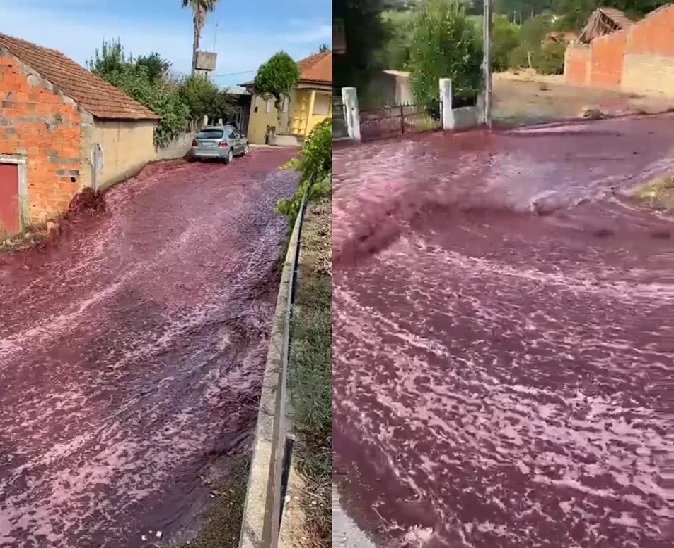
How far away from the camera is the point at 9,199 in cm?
199

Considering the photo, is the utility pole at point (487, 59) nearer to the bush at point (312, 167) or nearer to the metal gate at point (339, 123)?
the metal gate at point (339, 123)

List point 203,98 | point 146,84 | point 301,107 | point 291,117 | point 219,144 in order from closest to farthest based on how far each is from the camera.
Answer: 1. point 301,107
2. point 291,117
3. point 203,98
4. point 219,144
5. point 146,84

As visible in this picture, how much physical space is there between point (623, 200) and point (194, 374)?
164 cm

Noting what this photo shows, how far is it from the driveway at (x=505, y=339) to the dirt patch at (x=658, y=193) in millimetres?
16

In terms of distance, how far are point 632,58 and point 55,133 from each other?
5.88ft

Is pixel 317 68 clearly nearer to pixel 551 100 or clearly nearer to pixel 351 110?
pixel 351 110

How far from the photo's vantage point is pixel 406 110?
0.92m

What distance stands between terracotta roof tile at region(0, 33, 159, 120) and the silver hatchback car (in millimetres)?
162

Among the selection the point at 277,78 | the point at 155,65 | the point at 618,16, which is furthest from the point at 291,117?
the point at 618,16

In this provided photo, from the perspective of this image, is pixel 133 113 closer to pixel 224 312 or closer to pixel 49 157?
pixel 49 157

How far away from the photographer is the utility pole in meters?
0.89

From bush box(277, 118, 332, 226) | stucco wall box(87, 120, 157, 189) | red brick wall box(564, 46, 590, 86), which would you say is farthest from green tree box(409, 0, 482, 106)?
stucco wall box(87, 120, 157, 189)

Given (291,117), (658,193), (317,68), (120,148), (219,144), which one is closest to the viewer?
(658,193)

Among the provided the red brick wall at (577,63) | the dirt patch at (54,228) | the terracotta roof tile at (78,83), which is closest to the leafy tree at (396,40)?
the red brick wall at (577,63)
